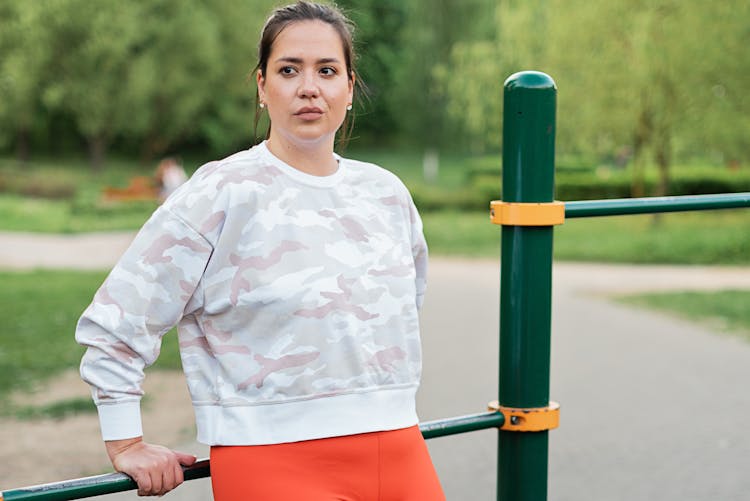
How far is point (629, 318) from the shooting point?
8.34m

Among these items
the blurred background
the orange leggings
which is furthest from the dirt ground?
the orange leggings

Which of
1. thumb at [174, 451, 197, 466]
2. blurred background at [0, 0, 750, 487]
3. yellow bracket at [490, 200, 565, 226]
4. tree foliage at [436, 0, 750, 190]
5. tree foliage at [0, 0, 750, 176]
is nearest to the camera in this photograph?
thumb at [174, 451, 197, 466]

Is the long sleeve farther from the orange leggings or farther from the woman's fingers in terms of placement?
the orange leggings

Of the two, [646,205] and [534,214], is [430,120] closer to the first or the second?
[646,205]

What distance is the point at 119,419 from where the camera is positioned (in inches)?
57.1

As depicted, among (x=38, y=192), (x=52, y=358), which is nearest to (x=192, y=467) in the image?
(x=52, y=358)

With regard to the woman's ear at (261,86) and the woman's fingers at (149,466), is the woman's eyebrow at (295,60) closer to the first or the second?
the woman's ear at (261,86)

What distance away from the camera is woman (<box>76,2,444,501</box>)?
1.45 metres

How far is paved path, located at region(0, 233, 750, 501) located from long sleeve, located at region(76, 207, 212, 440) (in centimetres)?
269

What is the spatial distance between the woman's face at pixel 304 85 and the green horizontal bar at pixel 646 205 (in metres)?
0.58

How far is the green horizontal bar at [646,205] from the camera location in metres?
1.96

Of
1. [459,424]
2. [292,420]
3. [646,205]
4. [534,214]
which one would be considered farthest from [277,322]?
[646,205]

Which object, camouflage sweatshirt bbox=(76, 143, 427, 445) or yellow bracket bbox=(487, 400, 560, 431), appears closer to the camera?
camouflage sweatshirt bbox=(76, 143, 427, 445)

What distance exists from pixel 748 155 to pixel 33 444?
445 inches
